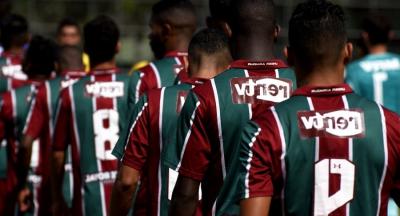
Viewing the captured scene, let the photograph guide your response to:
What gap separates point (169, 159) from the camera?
6387mm

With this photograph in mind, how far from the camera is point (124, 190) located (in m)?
7.29

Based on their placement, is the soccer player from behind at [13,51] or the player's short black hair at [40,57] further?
the soccer player from behind at [13,51]

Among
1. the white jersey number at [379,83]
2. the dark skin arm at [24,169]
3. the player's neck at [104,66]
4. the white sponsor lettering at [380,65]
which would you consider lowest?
the dark skin arm at [24,169]

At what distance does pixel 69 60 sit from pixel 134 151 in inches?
145

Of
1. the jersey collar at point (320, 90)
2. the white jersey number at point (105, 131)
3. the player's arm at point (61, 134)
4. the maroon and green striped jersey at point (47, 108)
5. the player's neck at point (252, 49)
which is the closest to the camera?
the jersey collar at point (320, 90)

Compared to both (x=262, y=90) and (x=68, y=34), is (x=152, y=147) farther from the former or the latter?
(x=68, y=34)

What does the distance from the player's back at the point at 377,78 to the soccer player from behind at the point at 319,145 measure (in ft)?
23.2

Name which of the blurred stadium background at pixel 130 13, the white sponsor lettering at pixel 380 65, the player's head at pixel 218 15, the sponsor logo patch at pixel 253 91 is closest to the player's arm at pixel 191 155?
the sponsor logo patch at pixel 253 91

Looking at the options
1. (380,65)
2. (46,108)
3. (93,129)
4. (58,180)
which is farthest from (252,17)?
(380,65)

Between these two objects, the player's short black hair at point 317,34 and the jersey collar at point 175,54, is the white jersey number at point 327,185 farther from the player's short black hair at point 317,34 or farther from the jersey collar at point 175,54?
the jersey collar at point 175,54

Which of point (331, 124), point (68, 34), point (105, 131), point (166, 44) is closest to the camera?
point (331, 124)

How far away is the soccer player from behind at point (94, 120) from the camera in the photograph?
9258 mm

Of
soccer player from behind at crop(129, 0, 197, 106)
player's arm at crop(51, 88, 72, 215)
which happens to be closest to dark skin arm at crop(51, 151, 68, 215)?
player's arm at crop(51, 88, 72, 215)

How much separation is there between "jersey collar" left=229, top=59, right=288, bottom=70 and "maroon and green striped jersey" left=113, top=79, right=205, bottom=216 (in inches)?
35.2
